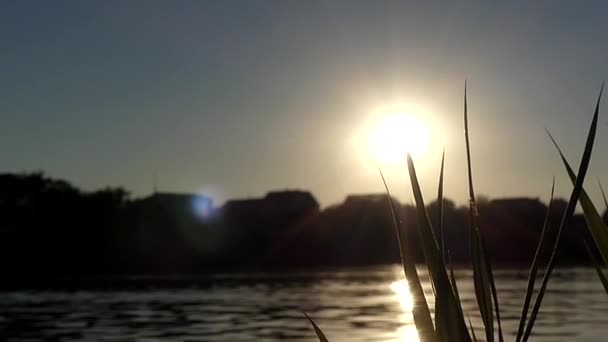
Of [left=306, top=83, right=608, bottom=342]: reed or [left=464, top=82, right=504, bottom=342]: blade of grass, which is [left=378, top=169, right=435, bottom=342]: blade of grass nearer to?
[left=306, top=83, right=608, bottom=342]: reed

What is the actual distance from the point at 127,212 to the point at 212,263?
12.4 meters

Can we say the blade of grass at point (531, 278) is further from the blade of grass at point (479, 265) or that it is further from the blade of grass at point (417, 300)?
the blade of grass at point (417, 300)

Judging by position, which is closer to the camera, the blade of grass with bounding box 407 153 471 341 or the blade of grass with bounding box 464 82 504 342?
the blade of grass with bounding box 407 153 471 341

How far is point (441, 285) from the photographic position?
1549 mm

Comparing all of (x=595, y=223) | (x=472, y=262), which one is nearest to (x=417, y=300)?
(x=472, y=262)

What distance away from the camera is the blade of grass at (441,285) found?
5.04 feet

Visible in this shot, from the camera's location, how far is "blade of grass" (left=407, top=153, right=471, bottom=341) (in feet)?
5.04

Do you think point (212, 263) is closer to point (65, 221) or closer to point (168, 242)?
point (168, 242)

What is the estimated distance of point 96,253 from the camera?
111438mm

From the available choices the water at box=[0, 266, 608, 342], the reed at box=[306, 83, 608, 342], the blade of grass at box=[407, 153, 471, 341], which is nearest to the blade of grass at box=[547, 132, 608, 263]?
the reed at box=[306, 83, 608, 342]

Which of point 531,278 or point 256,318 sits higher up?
point 531,278

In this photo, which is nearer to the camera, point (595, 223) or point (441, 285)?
point (441, 285)

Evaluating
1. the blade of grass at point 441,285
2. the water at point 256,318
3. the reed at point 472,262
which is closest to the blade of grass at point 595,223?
the reed at point 472,262

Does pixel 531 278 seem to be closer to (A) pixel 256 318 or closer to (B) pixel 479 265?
(B) pixel 479 265
